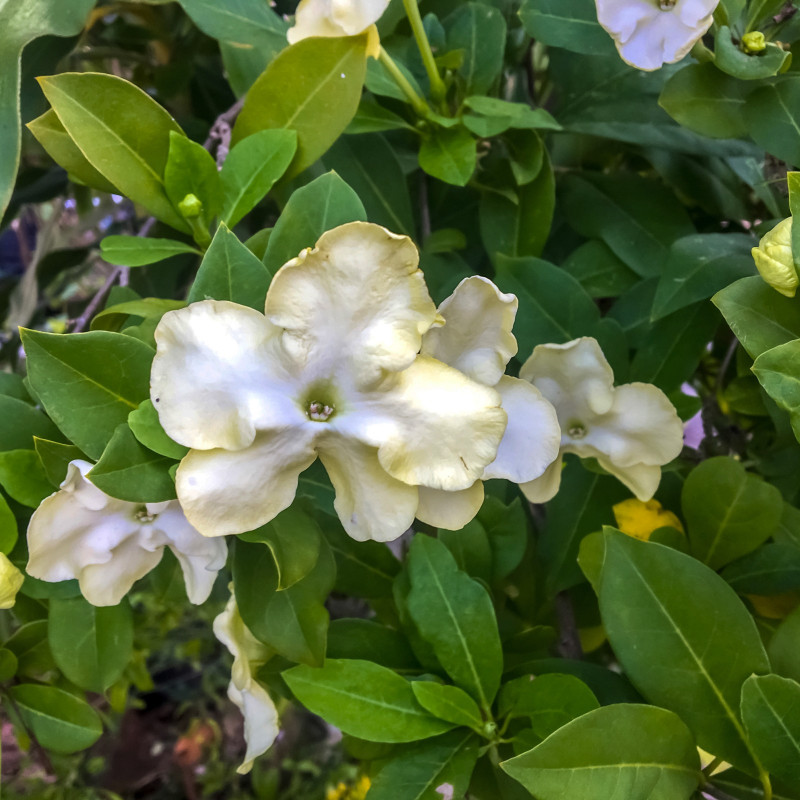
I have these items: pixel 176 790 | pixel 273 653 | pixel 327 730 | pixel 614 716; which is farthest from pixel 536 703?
pixel 176 790

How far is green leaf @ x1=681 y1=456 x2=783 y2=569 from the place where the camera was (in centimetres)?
57

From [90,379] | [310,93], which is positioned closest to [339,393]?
[90,379]

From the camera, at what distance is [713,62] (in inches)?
22.0

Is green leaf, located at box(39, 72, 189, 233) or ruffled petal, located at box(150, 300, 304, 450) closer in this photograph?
ruffled petal, located at box(150, 300, 304, 450)

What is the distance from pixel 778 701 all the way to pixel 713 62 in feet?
1.59

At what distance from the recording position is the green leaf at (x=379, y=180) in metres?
0.67

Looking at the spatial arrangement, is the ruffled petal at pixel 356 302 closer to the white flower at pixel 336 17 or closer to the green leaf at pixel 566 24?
the white flower at pixel 336 17

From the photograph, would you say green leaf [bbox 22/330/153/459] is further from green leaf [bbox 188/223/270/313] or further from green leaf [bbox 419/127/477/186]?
green leaf [bbox 419/127/477/186]

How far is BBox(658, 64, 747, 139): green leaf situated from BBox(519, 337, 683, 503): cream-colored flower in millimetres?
208

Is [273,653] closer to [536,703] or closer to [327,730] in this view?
[536,703]

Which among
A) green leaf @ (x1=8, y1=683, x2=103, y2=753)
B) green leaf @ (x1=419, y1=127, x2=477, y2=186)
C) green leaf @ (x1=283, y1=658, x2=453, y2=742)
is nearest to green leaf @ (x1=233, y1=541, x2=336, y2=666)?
green leaf @ (x1=283, y1=658, x2=453, y2=742)

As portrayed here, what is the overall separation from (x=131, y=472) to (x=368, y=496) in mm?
144

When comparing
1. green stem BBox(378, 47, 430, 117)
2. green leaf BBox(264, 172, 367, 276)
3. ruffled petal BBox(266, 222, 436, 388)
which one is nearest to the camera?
ruffled petal BBox(266, 222, 436, 388)

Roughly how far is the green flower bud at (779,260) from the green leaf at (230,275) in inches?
12.8
